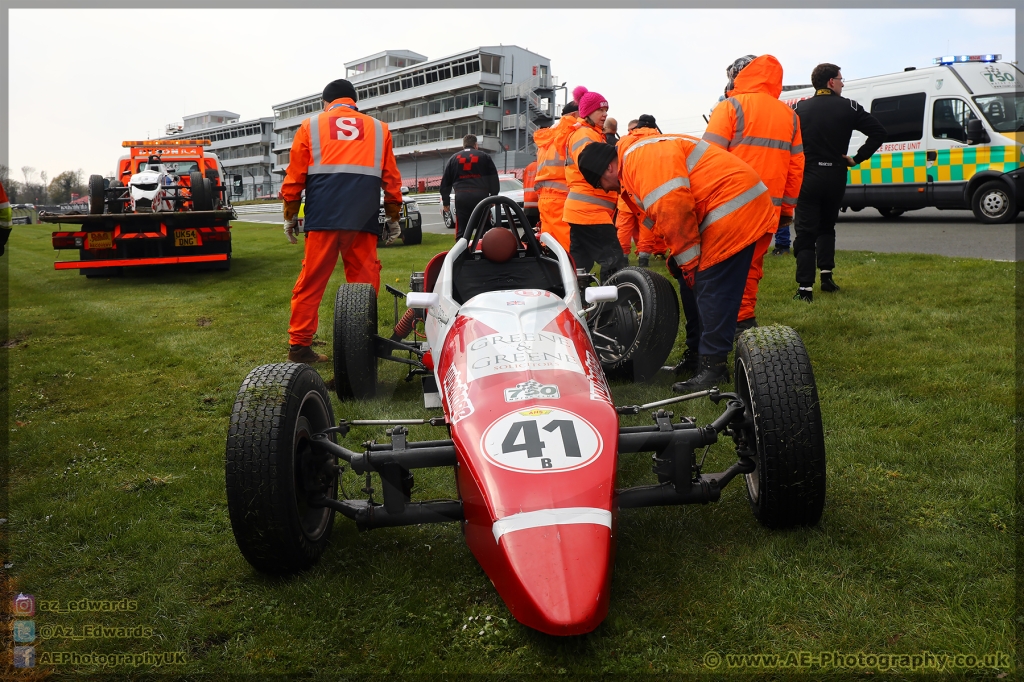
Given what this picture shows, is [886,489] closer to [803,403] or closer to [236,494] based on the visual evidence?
[803,403]

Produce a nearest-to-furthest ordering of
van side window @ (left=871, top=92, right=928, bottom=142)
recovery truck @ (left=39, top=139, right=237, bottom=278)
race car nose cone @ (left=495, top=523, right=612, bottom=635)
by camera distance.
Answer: race car nose cone @ (left=495, top=523, right=612, bottom=635), recovery truck @ (left=39, top=139, right=237, bottom=278), van side window @ (left=871, top=92, right=928, bottom=142)

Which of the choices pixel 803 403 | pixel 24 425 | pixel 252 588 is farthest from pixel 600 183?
pixel 24 425

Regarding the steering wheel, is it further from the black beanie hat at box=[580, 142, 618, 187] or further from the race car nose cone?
the race car nose cone

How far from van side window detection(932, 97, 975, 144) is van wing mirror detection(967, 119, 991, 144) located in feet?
1.25

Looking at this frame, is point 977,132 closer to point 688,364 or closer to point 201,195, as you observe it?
point 688,364

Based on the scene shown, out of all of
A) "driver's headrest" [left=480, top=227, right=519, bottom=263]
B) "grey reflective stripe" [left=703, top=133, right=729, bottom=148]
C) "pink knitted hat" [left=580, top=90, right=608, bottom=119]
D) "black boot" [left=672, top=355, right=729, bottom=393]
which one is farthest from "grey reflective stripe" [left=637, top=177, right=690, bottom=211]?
"pink knitted hat" [left=580, top=90, right=608, bottom=119]

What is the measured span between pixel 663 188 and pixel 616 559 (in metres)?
2.20

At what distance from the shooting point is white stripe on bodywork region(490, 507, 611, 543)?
91.5 inches

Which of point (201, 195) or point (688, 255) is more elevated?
point (201, 195)

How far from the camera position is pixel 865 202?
45.2ft

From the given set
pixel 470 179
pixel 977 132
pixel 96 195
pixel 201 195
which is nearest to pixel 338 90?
pixel 470 179

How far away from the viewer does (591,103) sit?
7188 mm

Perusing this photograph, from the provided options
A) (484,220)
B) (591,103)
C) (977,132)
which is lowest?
(484,220)

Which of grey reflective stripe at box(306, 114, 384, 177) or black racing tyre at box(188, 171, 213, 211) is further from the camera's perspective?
black racing tyre at box(188, 171, 213, 211)
